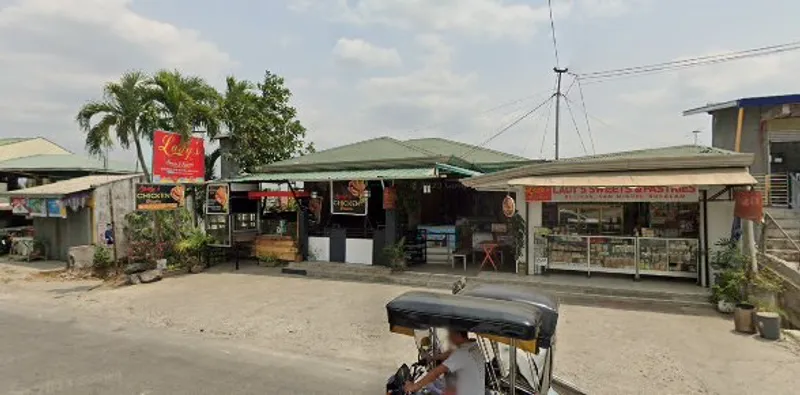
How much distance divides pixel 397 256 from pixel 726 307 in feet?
26.1

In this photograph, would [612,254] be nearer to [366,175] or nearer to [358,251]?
[366,175]

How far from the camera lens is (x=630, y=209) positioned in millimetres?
12422

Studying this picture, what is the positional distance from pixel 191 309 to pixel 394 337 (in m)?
5.21

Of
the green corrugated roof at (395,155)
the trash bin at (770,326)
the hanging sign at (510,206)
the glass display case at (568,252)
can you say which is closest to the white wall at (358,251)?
the green corrugated roof at (395,155)

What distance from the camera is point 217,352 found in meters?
7.80

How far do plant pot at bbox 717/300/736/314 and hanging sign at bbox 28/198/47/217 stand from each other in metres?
21.7

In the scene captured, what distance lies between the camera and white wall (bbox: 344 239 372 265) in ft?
49.1

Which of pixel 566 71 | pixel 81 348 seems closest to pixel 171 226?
pixel 81 348

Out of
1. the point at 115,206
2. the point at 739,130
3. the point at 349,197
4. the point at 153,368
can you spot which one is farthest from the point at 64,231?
the point at 739,130

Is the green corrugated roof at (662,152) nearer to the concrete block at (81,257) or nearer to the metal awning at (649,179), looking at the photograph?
the metal awning at (649,179)

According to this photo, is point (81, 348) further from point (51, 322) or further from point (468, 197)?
point (468, 197)

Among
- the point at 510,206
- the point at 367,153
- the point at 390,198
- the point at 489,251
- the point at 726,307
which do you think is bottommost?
the point at 726,307

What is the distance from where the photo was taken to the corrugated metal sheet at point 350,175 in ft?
44.5

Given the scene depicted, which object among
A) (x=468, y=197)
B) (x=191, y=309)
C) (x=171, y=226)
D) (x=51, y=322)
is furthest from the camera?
(x=468, y=197)
